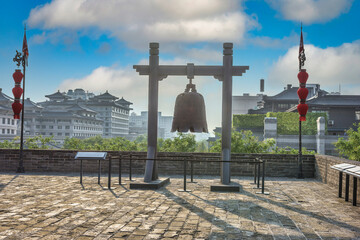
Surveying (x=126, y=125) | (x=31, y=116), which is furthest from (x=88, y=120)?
(x=126, y=125)

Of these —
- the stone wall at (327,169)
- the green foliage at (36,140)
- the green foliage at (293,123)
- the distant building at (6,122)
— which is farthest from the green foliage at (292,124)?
the distant building at (6,122)

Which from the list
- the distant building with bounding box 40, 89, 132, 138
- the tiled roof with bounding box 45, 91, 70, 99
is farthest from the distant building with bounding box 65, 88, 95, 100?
the tiled roof with bounding box 45, 91, 70, 99

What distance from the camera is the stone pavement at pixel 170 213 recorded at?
4992 millimetres

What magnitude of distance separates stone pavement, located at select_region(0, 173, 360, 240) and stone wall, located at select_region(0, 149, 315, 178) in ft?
9.39

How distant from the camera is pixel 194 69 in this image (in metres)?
9.26

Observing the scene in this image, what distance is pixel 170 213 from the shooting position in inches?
244

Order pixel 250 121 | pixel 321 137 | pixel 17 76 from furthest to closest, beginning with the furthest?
pixel 250 121
pixel 321 137
pixel 17 76

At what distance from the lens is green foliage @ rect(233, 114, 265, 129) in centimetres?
4291

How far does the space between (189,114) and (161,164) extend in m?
5.08

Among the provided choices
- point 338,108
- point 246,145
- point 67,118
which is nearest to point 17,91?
point 246,145

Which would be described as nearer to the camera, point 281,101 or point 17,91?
point 17,91

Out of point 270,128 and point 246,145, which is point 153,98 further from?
point 270,128

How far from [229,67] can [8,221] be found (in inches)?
255

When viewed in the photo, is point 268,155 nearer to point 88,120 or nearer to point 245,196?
point 245,196
